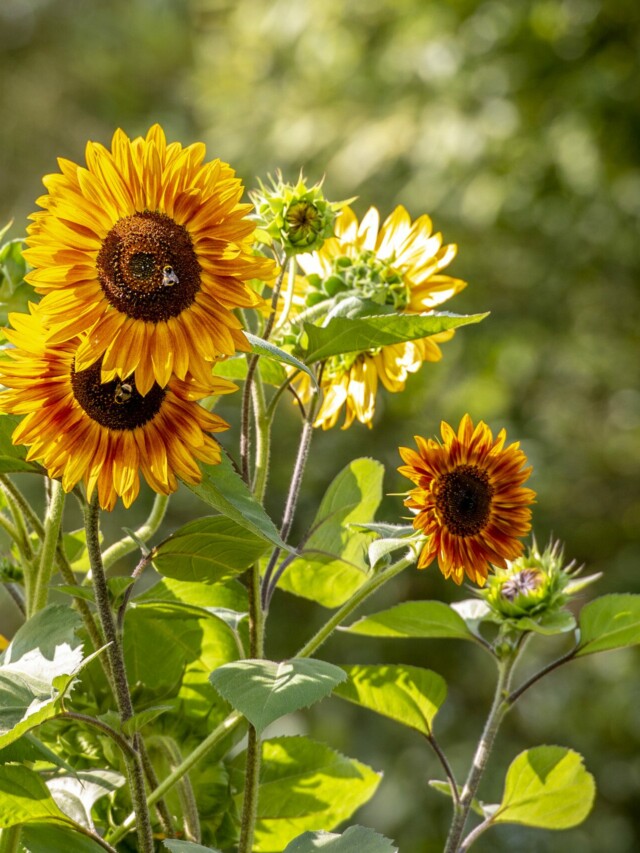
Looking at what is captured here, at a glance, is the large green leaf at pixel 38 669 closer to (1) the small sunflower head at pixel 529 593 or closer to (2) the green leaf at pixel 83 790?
(2) the green leaf at pixel 83 790

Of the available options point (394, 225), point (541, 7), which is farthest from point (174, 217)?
point (541, 7)

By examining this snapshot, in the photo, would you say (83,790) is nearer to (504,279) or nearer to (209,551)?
(209,551)

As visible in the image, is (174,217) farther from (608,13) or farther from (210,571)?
(608,13)

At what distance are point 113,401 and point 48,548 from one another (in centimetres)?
5

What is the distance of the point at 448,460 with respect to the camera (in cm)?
40

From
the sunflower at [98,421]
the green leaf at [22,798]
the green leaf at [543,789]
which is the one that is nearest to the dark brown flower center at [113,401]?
the sunflower at [98,421]

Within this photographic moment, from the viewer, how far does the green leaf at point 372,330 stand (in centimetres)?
35

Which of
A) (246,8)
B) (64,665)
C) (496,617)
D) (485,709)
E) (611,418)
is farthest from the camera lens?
(246,8)

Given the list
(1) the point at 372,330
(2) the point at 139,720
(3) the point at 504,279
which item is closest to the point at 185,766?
(2) the point at 139,720

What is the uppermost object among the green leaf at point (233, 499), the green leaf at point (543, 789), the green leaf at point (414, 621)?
the green leaf at point (233, 499)

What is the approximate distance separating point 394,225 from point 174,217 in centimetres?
14

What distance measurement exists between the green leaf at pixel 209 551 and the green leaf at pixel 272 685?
37 mm

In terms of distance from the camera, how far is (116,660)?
1.16 ft

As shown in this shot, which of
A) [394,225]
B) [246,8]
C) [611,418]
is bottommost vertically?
[394,225]
